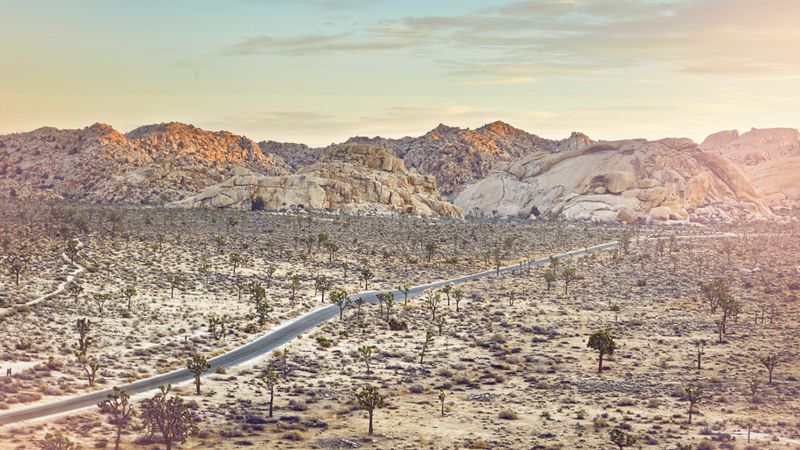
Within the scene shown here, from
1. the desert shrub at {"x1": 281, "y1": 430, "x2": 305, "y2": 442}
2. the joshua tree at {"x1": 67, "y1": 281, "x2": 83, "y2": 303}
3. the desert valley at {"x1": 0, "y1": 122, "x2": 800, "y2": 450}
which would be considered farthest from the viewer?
the joshua tree at {"x1": 67, "y1": 281, "x2": 83, "y2": 303}

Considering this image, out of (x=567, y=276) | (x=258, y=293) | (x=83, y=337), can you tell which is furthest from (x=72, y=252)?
(x=567, y=276)

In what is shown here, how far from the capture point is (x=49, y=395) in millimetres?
54594

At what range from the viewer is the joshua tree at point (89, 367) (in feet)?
190

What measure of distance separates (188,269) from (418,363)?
1926 inches

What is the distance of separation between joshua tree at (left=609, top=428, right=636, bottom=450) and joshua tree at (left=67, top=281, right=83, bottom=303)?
57718 millimetres

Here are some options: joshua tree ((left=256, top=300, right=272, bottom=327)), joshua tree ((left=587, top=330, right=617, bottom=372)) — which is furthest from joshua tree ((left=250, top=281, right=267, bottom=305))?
joshua tree ((left=587, top=330, right=617, bottom=372))

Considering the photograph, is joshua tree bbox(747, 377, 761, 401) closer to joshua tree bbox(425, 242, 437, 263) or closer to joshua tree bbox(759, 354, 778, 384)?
joshua tree bbox(759, 354, 778, 384)

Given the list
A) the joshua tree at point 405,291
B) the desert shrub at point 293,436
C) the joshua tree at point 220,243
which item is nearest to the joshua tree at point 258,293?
the joshua tree at point 405,291

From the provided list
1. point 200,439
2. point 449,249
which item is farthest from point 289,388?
point 449,249

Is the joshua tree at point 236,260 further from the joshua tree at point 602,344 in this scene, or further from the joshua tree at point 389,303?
the joshua tree at point 602,344

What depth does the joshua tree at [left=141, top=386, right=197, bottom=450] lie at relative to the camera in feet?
156

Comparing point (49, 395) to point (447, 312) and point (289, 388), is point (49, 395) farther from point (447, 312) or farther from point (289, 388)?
point (447, 312)

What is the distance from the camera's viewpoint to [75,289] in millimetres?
82375

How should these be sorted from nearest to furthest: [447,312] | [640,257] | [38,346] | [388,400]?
[388,400] → [38,346] → [447,312] → [640,257]
